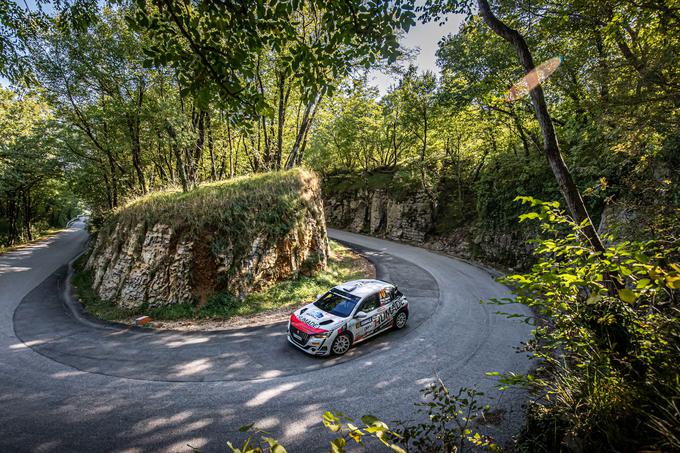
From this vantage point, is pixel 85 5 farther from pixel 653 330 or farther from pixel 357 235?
pixel 357 235

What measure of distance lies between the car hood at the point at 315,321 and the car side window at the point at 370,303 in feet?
2.59

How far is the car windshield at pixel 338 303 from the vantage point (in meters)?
7.88

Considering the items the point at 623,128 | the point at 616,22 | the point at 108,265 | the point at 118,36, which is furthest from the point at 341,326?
the point at 118,36

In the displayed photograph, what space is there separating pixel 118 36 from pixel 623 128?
18.4 metres

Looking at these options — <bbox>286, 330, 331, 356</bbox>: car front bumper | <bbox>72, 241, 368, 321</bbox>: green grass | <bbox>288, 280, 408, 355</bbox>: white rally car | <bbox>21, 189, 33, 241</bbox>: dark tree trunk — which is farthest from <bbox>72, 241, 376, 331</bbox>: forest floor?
<bbox>21, 189, 33, 241</bbox>: dark tree trunk

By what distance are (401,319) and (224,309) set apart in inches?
244

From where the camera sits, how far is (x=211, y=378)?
252 inches

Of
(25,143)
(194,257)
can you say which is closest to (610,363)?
(194,257)

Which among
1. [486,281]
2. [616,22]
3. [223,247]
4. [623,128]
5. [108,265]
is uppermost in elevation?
[616,22]

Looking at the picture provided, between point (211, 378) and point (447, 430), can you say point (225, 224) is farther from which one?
point (447, 430)

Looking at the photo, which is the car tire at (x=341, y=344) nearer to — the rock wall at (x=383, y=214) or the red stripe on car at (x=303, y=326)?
the red stripe on car at (x=303, y=326)

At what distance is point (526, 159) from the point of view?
623 inches

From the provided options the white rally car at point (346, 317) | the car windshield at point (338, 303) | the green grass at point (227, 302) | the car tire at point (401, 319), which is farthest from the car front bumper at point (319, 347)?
the green grass at point (227, 302)

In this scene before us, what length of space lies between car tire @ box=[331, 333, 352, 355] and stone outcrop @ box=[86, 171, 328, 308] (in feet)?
16.5
